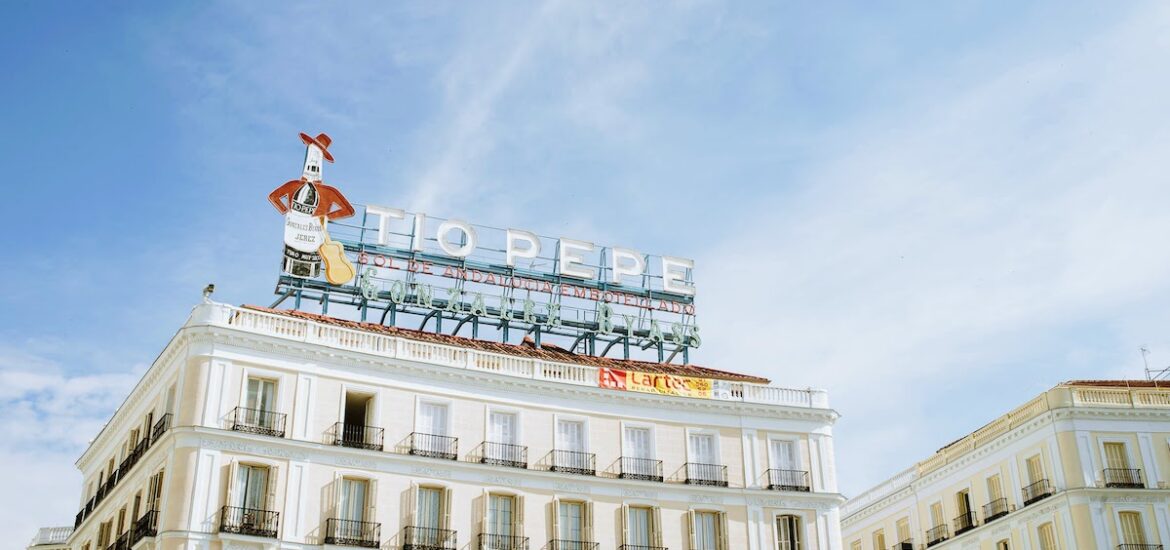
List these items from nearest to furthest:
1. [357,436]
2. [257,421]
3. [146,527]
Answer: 1. [146,527]
2. [257,421]
3. [357,436]

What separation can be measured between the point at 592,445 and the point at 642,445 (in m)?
2.86

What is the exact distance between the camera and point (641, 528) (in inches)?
2383

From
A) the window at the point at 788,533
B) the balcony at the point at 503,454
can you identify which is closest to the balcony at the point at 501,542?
the balcony at the point at 503,454

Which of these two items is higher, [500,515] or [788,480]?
[788,480]

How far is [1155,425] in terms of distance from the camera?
6956 cm

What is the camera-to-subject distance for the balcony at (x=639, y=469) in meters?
61.2

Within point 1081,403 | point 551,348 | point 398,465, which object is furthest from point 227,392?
point 1081,403

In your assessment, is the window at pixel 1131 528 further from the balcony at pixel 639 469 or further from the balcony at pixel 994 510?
the balcony at pixel 639 469

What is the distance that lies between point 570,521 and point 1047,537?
28.3 metres

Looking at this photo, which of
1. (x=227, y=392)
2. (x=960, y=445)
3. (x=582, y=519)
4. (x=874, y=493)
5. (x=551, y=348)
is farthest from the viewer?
(x=874, y=493)

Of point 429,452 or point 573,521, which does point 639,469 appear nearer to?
point 573,521

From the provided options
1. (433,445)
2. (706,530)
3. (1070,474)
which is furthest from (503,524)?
(1070,474)

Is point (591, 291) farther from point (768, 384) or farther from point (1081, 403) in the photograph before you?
point (1081, 403)

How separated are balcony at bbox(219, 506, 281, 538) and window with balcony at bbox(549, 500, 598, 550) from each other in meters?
13.0
